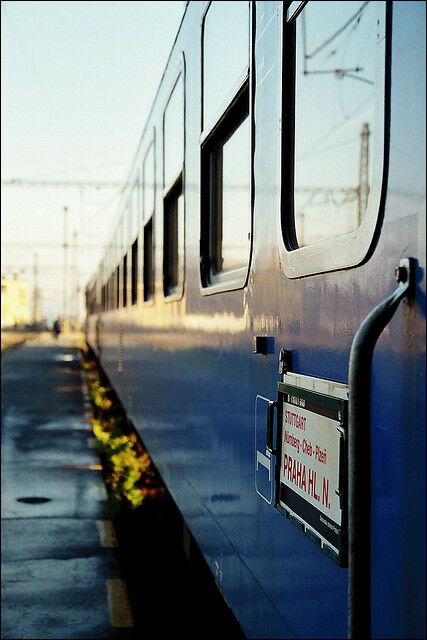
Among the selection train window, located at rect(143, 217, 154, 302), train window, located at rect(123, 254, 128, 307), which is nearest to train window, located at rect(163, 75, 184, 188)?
train window, located at rect(143, 217, 154, 302)

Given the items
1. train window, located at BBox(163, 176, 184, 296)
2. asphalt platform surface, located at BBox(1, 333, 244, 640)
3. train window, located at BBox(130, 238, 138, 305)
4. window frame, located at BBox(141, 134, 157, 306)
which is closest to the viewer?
asphalt platform surface, located at BBox(1, 333, 244, 640)

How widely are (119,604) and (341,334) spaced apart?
158 inches

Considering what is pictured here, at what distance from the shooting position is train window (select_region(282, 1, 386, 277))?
1.86m

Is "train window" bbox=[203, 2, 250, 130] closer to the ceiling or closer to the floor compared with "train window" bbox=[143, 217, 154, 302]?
closer to the ceiling

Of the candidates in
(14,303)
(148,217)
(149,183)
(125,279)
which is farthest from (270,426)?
(14,303)

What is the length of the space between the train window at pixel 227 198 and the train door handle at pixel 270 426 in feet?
1.93

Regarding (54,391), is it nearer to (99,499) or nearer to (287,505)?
(99,499)

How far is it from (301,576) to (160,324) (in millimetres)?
3570

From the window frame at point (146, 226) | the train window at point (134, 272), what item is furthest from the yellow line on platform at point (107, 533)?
the train window at point (134, 272)

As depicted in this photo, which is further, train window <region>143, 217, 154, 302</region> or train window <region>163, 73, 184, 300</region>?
train window <region>143, 217, 154, 302</region>

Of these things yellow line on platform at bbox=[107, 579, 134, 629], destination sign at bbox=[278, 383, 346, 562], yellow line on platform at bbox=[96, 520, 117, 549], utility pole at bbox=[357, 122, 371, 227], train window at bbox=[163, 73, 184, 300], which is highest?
train window at bbox=[163, 73, 184, 300]

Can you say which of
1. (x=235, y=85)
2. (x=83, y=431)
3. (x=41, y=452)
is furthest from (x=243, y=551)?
(x=83, y=431)

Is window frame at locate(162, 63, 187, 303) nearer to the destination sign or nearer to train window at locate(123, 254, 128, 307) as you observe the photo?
the destination sign

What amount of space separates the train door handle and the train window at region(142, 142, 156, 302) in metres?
4.12
